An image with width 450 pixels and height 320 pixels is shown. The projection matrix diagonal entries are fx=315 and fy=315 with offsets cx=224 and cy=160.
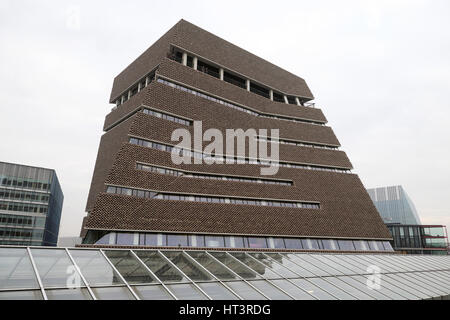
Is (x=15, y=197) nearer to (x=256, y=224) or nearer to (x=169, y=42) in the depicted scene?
(x=169, y=42)

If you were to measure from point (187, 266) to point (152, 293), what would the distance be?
2919 millimetres

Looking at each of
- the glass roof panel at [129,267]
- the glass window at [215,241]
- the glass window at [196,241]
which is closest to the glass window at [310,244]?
the glass window at [215,241]

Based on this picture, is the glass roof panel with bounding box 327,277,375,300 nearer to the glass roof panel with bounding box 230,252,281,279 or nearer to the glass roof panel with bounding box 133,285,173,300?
the glass roof panel with bounding box 230,252,281,279

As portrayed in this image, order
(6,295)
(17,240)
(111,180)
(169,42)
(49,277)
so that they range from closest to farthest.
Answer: (6,295), (49,277), (111,180), (169,42), (17,240)

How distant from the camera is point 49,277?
30.1 ft

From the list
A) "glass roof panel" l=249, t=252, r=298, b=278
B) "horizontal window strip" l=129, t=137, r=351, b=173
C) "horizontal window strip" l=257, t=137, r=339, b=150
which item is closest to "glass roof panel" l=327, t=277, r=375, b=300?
"glass roof panel" l=249, t=252, r=298, b=278

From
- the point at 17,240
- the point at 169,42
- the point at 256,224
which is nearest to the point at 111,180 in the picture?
the point at 256,224

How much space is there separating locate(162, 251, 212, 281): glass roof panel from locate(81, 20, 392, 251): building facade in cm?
2064

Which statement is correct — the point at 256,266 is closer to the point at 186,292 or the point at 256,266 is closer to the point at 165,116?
the point at 186,292

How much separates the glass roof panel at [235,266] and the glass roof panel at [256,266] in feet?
1.22

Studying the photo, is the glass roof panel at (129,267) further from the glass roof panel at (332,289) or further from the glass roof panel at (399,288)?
the glass roof panel at (399,288)

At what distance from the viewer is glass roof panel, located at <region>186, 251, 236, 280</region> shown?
11891 millimetres
